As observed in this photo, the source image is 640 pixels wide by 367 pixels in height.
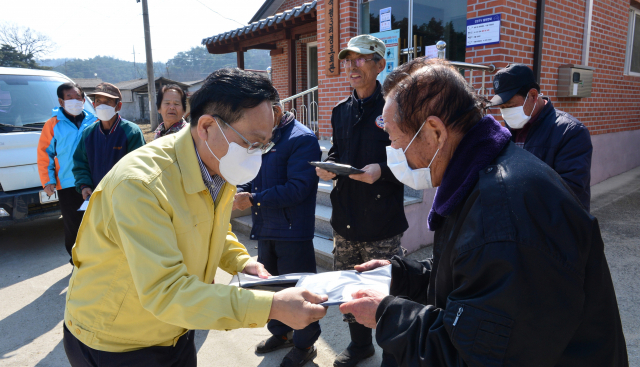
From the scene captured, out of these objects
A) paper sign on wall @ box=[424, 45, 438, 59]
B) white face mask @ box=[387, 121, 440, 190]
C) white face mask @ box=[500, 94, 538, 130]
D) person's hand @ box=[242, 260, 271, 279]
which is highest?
paper sign on wall @ box=[424, 45, 438, 59]

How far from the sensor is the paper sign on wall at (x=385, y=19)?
6324mm

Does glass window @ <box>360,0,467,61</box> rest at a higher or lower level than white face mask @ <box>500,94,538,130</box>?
higher

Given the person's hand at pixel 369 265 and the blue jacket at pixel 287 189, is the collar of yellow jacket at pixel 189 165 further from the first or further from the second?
the blue jacket at pixel 287 189

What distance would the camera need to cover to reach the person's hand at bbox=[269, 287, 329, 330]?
1.35 meters

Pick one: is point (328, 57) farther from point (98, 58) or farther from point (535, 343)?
point (98, 58)

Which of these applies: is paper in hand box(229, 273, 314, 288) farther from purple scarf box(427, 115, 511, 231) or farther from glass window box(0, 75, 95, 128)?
glass window box(0, 75, 95, 128)

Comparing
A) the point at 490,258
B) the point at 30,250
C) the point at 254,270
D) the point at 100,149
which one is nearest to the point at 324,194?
the point at 100,149

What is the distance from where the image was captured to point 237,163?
1.62 m

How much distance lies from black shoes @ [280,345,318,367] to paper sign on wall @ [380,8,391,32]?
5.17 metres

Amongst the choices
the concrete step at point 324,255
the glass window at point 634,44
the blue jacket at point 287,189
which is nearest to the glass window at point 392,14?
the concrete step at point 324,255

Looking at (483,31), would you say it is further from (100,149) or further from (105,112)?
(100,149)

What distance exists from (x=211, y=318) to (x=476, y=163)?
3.08 feet

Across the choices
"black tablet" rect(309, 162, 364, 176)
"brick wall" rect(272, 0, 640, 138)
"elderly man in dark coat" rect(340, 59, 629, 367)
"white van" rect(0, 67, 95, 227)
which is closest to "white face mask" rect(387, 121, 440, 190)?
"elderly man in dark coat" rect(340, 59, 629, 367)

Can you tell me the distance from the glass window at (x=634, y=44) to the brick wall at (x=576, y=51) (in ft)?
0.86
